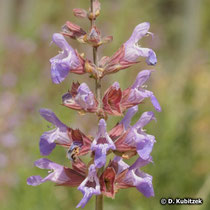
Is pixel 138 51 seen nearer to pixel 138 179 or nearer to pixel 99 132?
pixel 99 132

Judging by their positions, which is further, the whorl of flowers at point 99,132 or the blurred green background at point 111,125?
the blurred green background at point 111,125

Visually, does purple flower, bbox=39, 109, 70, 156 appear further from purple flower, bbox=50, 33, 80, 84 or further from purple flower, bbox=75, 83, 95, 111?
purple flower, bbox=50, 33, 80, 84

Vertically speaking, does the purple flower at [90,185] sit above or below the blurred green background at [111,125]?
above

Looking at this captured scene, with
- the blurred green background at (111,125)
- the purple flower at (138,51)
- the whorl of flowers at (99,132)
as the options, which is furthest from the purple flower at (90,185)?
the blurred green background at (111,125)

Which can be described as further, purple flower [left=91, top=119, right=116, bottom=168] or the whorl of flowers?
the whorl of flowers

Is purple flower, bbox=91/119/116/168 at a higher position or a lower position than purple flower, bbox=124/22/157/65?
lower

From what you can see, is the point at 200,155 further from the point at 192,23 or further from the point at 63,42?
the point at 192,23

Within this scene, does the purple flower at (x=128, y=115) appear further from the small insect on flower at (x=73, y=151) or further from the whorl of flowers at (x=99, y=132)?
the small insect on flower at (x=73, y=151)

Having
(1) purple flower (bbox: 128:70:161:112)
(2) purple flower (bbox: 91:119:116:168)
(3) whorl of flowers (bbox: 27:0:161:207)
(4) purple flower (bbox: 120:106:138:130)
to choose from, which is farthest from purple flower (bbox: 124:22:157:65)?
(2) purple flower (bbox: 91:119:116:168)
